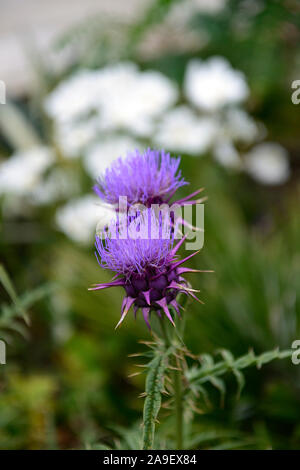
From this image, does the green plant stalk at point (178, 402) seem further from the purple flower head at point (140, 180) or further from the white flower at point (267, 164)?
the white flower at point (267, 164)

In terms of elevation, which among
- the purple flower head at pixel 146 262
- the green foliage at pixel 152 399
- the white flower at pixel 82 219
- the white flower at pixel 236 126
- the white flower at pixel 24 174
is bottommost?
the green foliage at pixel 152 399

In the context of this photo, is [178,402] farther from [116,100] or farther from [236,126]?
[236,126]

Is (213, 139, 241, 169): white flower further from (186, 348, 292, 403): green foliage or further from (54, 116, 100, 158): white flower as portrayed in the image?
(186, 348, 292, 403): green foliage

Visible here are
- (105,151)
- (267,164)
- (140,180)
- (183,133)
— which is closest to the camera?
(140,180)

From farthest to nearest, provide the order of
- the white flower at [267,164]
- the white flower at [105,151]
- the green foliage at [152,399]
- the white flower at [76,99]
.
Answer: the white flower at [267,164] → the white flower at [76,99] → the white flower at [105,151] → the green foliage at [152,399]

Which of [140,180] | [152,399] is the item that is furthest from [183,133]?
[152,399]

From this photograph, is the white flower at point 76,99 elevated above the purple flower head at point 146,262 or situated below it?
above

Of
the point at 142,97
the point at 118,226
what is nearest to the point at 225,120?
the point at 142,97

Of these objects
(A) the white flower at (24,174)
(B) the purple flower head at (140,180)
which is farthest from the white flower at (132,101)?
(B) the purple flower head at (140,180)
